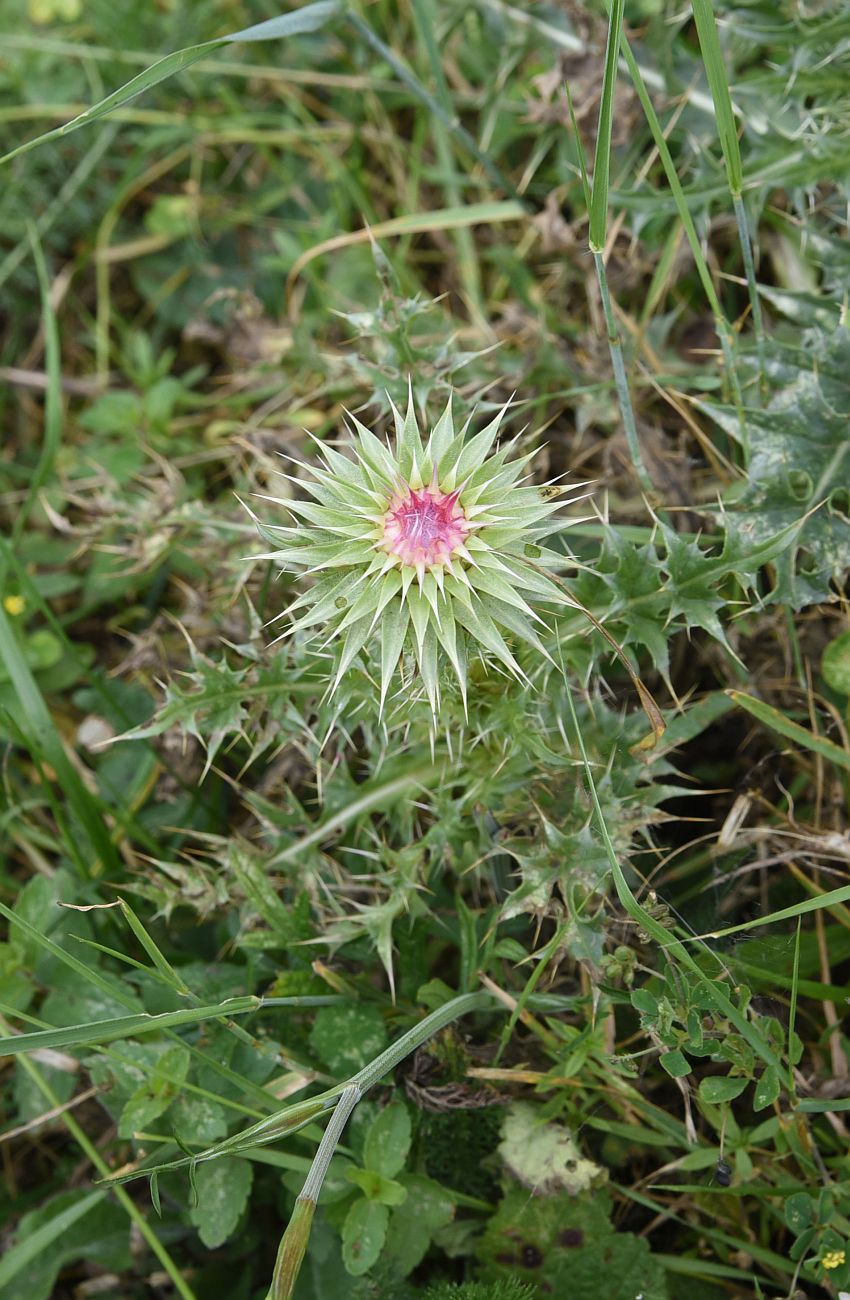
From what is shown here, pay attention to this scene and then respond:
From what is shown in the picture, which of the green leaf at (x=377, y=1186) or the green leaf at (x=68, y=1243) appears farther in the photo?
the green leaf at (x=68, y=1243)

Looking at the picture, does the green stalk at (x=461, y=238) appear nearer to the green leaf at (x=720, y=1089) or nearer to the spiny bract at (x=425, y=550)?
the spiny bract at (x=425, y=550)

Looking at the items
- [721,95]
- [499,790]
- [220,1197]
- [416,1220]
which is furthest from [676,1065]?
[721,95]

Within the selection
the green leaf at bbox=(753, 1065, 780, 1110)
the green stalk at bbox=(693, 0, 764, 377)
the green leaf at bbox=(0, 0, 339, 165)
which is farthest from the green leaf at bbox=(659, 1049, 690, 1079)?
the green leaf at bbox=(0, 0, 339, 165)

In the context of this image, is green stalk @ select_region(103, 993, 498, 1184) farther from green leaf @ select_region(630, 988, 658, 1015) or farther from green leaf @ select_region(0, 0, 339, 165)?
green leaf @ select_region(0, 0, 339, 165)

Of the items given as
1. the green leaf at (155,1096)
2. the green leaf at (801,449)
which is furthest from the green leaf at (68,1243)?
the green leaf at (801,449)

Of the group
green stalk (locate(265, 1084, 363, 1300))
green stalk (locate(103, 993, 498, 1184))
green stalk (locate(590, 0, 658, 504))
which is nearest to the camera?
green stalk (locate(265, 1084, 363, 1300))

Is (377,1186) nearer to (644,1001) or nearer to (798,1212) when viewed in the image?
(644,1001)

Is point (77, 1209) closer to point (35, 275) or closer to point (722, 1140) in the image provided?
point (722, 1140)
